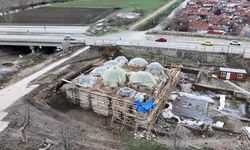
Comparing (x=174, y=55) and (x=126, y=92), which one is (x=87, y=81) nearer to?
(x=126, y=92)

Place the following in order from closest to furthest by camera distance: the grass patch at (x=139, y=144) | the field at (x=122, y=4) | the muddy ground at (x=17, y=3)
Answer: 1. the grass patch at (x=139, y=144)
2. the field at (x=122, y=4)
3. the muddy ground at (x=17, y=3)

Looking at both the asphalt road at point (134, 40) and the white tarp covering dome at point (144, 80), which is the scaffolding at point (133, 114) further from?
the asphalt road at point (134, 40)

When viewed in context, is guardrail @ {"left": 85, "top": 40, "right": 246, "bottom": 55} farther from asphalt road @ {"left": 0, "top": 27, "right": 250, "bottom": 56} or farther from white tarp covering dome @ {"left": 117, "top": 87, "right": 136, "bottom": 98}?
white tarp covering dome @ {"left": 117, "top": 87, "right": 136, "bottom": 98}

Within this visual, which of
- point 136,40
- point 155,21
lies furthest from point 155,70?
point 155,21

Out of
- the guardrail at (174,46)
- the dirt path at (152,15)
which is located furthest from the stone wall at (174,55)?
the dirt path at (152,15)

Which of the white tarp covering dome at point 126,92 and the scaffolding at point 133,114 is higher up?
the white tarp covering dome at point 126,92

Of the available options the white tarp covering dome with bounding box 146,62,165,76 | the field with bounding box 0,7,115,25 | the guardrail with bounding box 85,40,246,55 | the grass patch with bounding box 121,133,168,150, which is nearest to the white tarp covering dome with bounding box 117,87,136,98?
the grass patch with bounding box 121,133,168,150
